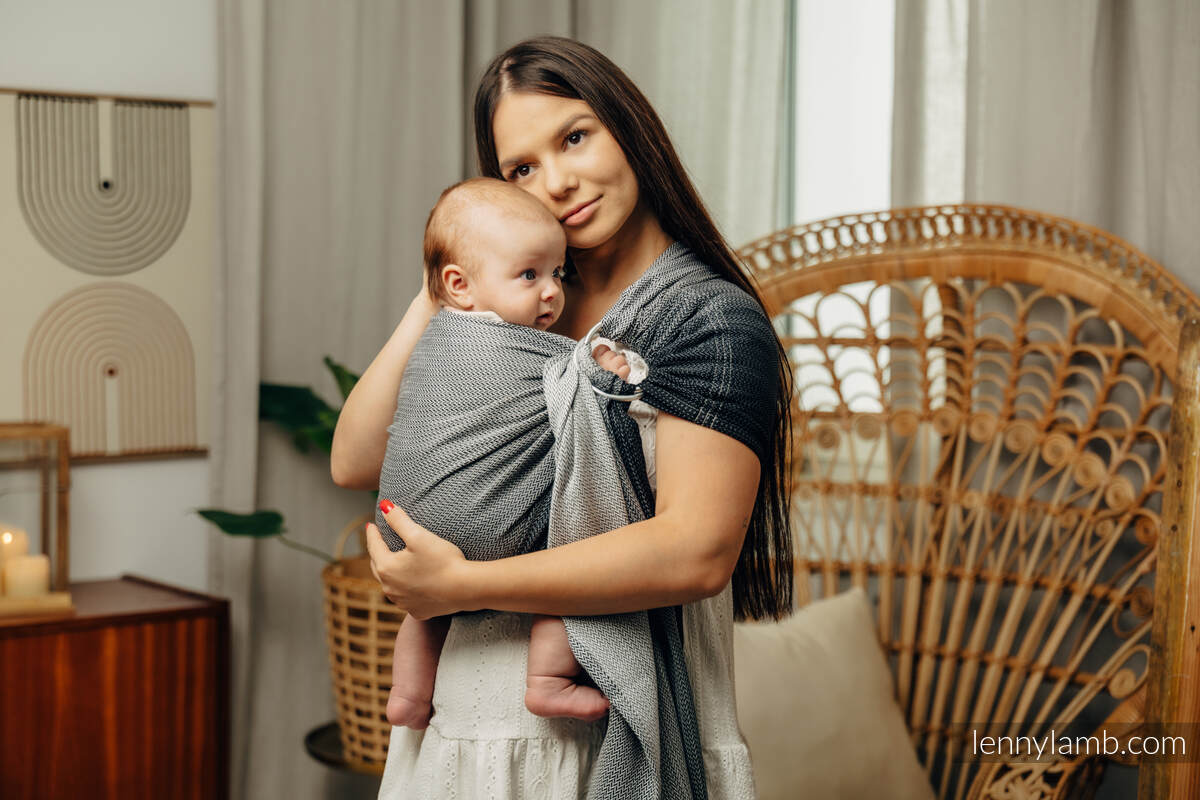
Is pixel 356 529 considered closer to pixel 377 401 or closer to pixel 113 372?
pixel 113 372

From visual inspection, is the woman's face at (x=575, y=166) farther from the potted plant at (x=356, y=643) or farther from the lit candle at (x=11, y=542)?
the lit candle at (x=11, y=542)

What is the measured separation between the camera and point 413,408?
0.99 meters

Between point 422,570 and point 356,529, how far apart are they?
1.58 m

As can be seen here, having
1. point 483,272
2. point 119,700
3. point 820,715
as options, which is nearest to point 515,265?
point 483,272

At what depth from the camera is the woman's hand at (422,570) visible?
919mm

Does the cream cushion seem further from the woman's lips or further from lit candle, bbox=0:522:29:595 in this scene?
lit candle, bbox=0:522:29:595

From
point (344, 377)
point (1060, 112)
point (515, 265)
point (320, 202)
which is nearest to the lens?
point (515, 265)

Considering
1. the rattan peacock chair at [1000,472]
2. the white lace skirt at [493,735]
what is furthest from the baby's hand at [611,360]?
the rattan peacock chair at [1000,472]

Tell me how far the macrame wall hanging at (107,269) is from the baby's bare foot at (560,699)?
1693 mm

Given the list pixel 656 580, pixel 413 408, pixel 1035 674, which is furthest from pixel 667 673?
pixel 1035 674

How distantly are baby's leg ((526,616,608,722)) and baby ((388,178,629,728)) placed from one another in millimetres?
18

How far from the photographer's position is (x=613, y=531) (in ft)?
3.00

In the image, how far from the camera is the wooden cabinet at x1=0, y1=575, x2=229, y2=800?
1.81 m

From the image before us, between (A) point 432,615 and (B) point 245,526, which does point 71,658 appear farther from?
(A) point 432,615
